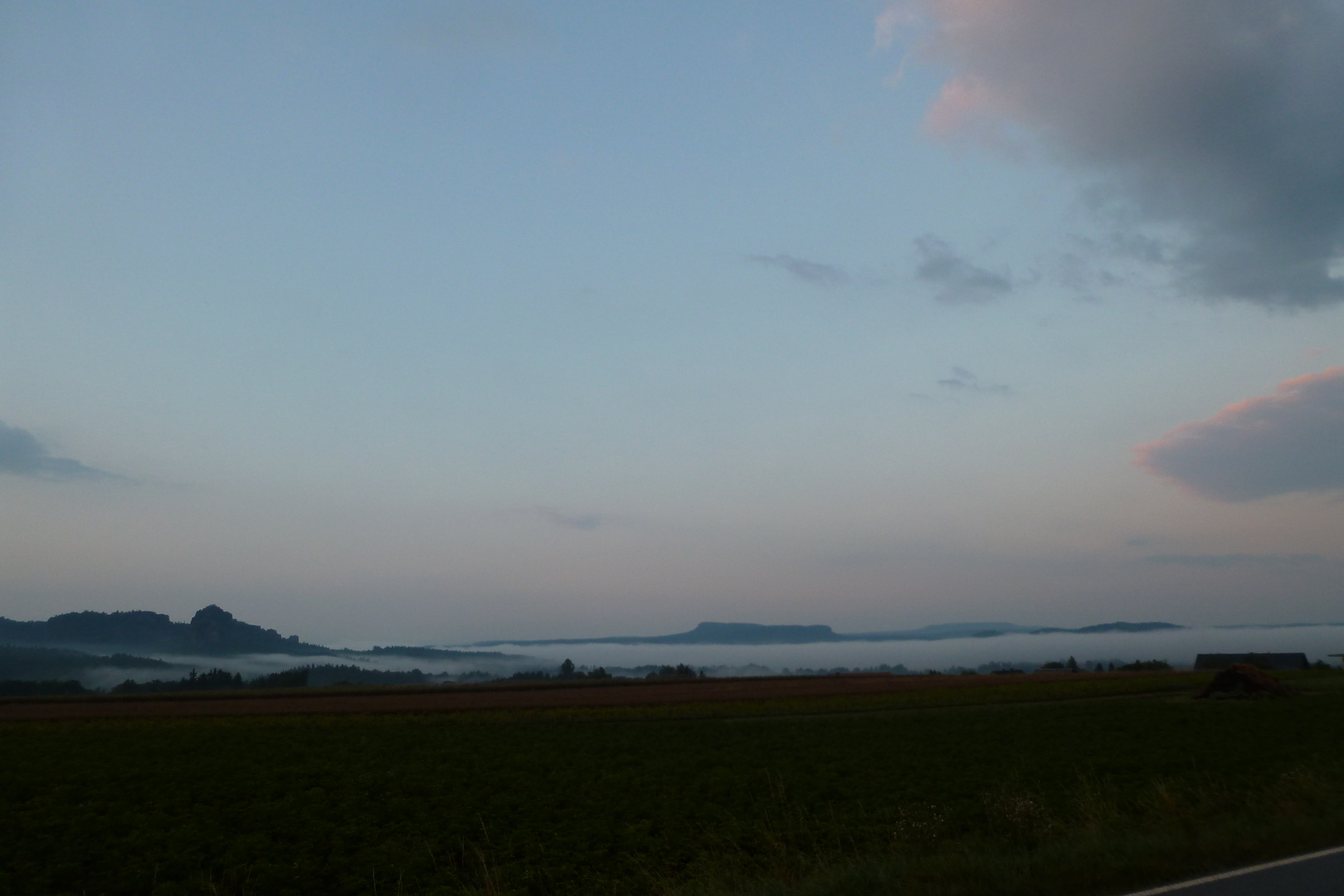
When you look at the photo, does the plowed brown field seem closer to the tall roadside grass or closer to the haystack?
the haystack

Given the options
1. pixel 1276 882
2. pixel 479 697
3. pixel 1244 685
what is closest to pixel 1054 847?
pixel 1276 882

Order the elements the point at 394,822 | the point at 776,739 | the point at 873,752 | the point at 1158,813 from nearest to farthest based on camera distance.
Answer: the point at 1158,813 < the point at 394,822 < the point at 873,752 < the point at 776,739

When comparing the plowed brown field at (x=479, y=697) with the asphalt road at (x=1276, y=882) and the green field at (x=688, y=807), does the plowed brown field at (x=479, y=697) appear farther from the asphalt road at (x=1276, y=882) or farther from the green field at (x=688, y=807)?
the asphalt road at (x=1276, y=882)

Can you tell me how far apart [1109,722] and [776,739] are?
14.9 meters

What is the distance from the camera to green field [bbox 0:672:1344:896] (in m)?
12.0

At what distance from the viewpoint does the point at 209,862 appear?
55.9ft

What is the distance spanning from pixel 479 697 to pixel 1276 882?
7870 cm

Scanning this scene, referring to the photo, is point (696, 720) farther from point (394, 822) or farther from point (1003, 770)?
point (394, 822)

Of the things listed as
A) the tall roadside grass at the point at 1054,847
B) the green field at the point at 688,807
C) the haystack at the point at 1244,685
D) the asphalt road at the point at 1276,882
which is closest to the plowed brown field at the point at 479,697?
the haystack at the point at 1244,685

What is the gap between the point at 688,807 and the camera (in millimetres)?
21250

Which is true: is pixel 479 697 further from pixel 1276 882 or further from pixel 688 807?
pixel 1276 882

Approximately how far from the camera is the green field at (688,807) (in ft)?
39.3

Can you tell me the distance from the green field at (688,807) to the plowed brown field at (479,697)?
25.4 m

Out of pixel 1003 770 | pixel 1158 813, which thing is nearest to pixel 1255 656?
pixel 1003 770
